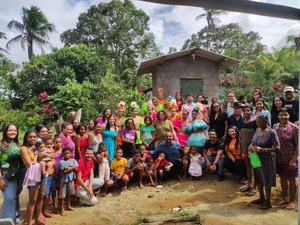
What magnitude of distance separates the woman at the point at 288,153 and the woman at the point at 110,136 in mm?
3360

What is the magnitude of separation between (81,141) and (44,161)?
1446 millimetres

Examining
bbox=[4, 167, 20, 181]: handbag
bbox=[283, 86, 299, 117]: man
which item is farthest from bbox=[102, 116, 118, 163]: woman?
bbox=[283, 86, 299, 117]: man

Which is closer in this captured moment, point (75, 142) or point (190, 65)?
point (75, 142)

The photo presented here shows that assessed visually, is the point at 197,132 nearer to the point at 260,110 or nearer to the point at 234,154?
the point at 234,154

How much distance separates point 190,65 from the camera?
42.9 feet

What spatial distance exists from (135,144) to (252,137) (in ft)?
8.71

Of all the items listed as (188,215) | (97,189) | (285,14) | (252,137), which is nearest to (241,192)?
(252,137)

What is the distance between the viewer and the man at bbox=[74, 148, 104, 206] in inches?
236

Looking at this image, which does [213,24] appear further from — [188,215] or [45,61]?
[188,215]

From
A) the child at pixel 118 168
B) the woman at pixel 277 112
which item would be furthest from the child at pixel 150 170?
the woman at pixel 277 112

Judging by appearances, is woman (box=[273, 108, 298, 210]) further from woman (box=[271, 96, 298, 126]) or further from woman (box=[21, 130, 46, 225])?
woman (box=[21, 130, 46, 225])

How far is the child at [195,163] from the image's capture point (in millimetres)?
7262

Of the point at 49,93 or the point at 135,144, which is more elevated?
the point at 49,93

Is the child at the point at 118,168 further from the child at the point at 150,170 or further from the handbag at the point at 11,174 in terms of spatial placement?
the handbag at the point at 11,174
